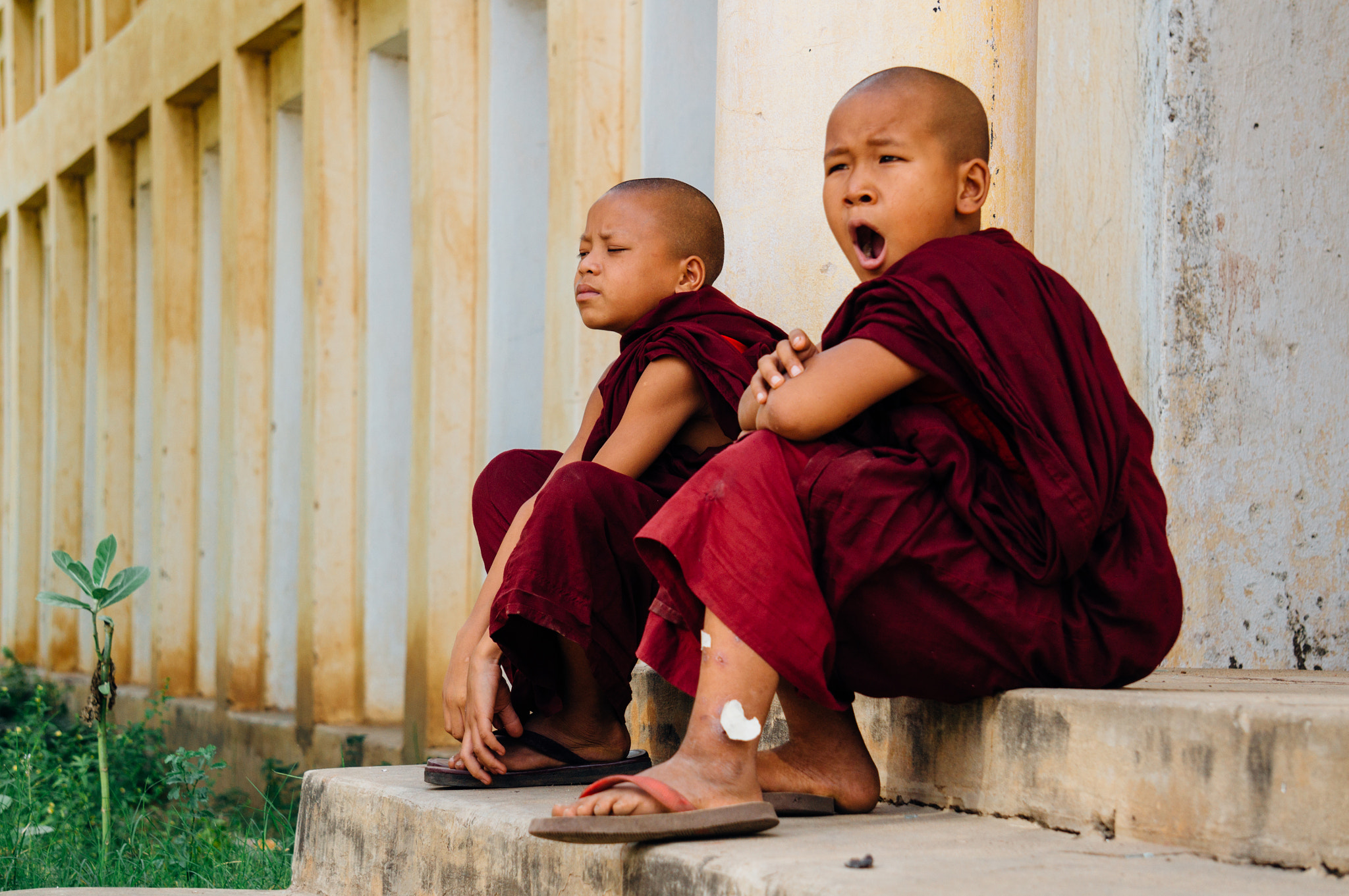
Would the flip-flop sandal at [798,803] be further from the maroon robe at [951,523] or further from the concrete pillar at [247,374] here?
the concrete pillar at [247,374]

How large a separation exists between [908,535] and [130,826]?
354 cm

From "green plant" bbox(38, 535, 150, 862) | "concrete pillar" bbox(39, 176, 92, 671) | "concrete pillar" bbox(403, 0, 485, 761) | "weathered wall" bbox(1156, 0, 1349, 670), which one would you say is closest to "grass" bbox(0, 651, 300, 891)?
"green plant" bbox(38, 535, 150, 862)

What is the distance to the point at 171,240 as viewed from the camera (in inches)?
341

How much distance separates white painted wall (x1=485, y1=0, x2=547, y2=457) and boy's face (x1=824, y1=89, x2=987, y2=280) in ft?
11.5

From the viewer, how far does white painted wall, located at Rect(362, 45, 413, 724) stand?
648 cm

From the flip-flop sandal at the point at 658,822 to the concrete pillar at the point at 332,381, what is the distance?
5.05 meters

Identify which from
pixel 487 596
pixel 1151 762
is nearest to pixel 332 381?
pixel 487 596

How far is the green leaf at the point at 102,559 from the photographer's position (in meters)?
3.60

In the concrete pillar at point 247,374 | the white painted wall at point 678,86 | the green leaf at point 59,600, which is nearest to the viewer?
the green leaf at point 59,600

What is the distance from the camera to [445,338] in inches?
225

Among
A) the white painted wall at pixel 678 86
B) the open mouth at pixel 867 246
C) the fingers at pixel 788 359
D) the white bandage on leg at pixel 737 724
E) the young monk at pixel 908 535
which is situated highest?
the white painted wall at pixel 678 86

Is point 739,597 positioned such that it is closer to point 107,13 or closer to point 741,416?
point 741,416

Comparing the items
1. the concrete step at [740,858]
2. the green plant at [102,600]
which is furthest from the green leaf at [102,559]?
the concrete step at [740,858]

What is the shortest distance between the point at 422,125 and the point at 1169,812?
470cm
